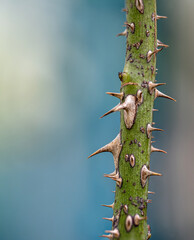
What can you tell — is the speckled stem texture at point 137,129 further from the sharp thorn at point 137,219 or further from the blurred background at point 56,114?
the blurred background at point 56,114

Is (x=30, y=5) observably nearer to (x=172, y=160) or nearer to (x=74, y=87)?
(x=74, y=87)

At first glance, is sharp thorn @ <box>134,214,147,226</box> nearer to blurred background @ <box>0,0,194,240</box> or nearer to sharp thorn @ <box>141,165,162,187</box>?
sharp thorn @ <box>141,165,162,187</box>

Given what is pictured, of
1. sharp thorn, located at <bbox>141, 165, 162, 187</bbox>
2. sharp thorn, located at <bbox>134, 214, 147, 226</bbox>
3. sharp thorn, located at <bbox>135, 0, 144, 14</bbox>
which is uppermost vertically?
sharp thorn, located at <bbox>135, 0, 144, 14</bbox>

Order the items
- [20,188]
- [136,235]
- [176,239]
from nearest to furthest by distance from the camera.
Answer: [136,235], [20,188], [176,239]

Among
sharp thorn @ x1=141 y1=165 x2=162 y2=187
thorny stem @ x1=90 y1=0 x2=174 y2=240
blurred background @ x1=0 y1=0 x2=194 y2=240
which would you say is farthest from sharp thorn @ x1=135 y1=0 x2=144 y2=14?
blurred background @ x1=0 y1=0 x2=194 y2=240

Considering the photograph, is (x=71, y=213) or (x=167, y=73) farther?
(x=167, y=73)

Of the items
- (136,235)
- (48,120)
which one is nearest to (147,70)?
(136,235)

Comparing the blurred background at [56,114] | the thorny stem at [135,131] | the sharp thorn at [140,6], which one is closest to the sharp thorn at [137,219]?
the thorny stem at [135,131]
